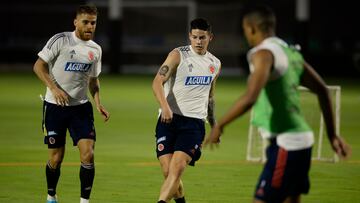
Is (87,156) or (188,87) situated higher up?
(188,87)

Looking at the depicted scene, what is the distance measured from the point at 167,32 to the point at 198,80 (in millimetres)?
35045

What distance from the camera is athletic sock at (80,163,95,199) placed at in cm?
1036

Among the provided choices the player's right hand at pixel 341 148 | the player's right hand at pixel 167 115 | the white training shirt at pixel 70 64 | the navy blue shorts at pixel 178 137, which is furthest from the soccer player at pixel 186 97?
the player's right hand at pixel 341 148

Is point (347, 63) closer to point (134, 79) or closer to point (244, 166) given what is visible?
point (134, 79)

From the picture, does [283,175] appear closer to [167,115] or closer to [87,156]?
[167,115]

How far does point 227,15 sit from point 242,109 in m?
38.0

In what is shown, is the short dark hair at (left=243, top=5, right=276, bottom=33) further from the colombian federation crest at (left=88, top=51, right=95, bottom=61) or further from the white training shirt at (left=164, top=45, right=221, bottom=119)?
the colombian federation crest at (left=88, top=51, right=95, bottom=61)

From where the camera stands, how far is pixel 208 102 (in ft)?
33.5

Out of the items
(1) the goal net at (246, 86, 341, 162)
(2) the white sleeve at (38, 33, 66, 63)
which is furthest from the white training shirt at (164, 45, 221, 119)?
(1) the goal net at (246, 86, 341, 162)

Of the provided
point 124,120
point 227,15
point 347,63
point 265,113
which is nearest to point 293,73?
point 265,113

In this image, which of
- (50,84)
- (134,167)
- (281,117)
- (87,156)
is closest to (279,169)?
(281,117)

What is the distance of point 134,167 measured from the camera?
14406 mm

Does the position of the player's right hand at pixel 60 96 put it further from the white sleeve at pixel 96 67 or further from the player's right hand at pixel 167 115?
the player's right hand at pixel 167 115

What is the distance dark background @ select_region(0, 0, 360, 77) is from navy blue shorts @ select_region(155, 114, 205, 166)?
31570mm
